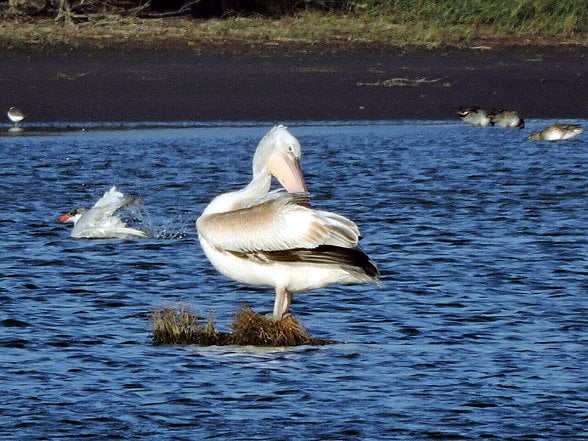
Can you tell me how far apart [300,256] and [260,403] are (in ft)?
3.27

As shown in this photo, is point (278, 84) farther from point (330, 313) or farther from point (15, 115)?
point (330, 313)

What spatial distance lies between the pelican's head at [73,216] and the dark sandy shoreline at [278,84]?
18.4 ft

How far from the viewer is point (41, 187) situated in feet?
42.0

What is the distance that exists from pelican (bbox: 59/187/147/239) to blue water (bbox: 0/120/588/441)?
0.11 m

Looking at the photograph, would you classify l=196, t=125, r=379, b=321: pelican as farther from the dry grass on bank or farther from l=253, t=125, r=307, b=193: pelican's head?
the dry grass on bank

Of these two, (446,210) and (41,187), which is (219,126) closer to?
(41,187)

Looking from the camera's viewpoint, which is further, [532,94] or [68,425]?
[532,94]

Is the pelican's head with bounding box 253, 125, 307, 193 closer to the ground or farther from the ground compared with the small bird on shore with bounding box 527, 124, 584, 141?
farther from the ground

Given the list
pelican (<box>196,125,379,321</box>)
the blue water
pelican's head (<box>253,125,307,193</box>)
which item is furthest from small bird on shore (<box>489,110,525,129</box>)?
pelican (<box>196,125,379,321</box>)

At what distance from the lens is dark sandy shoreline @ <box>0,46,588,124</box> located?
16.6 meters

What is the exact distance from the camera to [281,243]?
686 centimetres

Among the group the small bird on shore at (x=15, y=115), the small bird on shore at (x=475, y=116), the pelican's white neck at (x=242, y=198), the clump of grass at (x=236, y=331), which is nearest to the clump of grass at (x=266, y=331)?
the clump of grass at (x=236, y=331)

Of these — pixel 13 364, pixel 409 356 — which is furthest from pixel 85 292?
pixel 409 356

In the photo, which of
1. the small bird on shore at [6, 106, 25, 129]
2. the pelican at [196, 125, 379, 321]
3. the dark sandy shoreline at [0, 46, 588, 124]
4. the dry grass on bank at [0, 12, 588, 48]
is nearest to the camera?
the pelican at [196, 125, 379, 321]
